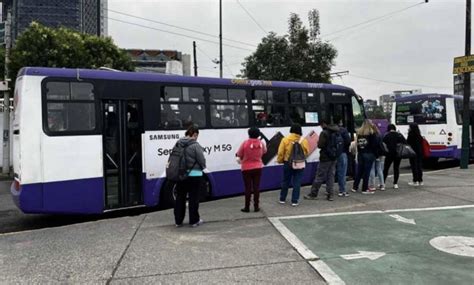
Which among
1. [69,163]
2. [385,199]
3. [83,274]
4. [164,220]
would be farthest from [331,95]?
[83,274]

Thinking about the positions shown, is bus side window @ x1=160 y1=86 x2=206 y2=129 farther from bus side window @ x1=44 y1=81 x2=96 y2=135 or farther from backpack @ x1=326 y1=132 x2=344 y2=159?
backpack @ x1=326 y1=132 x2=344 y2=159

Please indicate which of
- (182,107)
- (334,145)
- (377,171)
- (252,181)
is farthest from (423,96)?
(252,181)

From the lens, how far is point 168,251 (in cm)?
621

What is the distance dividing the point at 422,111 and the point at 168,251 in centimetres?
1539

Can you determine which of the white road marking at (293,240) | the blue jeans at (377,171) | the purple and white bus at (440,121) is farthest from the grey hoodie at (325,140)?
the purple and white bus at (440,121)

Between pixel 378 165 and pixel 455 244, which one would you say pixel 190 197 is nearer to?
pixel 455 244

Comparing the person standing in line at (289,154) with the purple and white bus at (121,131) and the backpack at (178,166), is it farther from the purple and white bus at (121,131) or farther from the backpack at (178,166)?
the backpack at (178,166)

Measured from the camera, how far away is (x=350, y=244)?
639cm

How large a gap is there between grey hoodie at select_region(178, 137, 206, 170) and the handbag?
19.9 ft

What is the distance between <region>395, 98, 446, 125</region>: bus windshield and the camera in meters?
18.4

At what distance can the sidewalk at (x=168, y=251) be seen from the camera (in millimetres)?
5250

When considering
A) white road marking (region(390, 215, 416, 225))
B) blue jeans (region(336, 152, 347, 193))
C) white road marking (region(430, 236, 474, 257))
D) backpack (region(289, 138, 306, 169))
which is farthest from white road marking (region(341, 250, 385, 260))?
blue jeans (region(336, 152, 347, 193))

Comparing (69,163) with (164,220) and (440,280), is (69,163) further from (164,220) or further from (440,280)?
(440,280)

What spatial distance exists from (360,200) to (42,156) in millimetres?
6249
